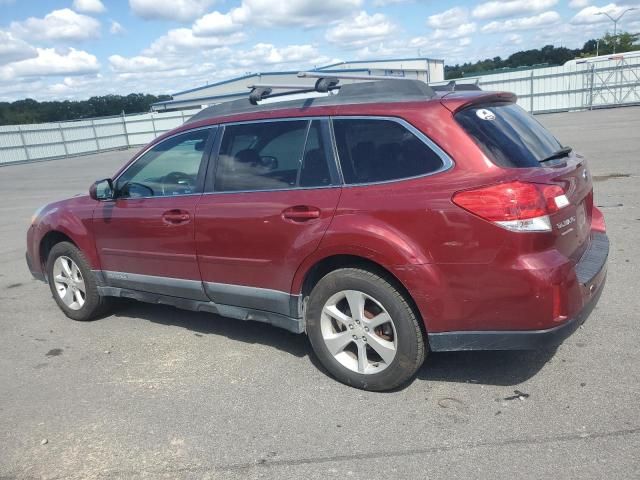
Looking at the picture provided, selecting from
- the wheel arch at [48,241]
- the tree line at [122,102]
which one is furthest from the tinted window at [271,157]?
the tree line at [122,102]

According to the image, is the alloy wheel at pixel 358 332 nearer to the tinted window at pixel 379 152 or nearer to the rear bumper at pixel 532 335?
the rear bumper at pixel 532 335

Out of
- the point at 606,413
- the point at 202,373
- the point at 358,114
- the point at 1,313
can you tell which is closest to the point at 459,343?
the point at 606,413

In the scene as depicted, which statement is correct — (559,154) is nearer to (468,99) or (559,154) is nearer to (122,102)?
(468,99)

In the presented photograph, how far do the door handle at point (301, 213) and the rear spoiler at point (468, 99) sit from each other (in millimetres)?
1011

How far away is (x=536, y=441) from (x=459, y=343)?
25.5 inches

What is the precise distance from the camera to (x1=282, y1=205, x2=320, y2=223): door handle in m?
3.65

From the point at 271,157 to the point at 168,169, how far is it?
111 centimetres

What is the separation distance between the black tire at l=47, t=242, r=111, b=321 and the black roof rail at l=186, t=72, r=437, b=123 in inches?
71.2

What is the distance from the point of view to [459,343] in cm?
335

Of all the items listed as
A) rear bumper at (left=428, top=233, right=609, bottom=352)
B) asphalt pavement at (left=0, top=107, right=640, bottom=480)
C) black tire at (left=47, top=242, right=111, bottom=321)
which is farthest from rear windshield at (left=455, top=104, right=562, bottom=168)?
black tire at (left=47, top=242, right=111, bottom=321)

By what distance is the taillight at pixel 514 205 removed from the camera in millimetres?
3061

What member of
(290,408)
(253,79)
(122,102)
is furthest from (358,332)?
(122,102)

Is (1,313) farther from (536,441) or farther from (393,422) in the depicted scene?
(536,441)

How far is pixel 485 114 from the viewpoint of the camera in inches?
138
